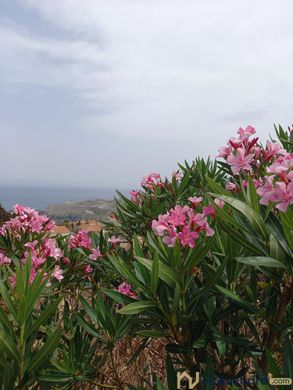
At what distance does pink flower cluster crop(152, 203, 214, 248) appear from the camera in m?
1.10

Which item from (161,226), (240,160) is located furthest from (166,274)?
(240,160)

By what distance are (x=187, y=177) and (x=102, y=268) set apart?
795 mm

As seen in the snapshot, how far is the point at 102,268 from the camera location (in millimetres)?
1886

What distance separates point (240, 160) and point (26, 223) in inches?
50.7

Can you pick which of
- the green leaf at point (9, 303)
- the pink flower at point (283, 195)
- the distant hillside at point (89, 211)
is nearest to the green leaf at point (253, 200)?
the pink flower at point (283, 195)

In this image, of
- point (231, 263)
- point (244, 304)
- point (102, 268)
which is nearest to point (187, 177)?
point (102, 268)

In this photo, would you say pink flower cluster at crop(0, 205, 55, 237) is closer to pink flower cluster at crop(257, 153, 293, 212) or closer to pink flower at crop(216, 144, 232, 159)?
pink flower at crop(216, 144, 232, 159)

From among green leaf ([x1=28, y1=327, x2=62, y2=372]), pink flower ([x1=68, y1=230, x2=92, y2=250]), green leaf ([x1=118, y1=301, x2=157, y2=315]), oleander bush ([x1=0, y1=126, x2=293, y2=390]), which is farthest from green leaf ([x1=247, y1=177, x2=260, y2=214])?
pink flower ([x1=68, y1=230, x2=92, y2=250])

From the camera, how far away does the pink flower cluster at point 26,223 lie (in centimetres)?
207

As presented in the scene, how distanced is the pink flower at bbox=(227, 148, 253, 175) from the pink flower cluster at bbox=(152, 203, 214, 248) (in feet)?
0.98

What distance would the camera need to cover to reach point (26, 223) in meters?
2.09

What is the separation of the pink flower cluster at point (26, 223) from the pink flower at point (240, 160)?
3.95 feet

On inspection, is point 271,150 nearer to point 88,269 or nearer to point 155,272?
point 155,272

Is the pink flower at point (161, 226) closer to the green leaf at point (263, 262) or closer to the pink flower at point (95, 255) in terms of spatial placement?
the green leaf at point (263, 262)
